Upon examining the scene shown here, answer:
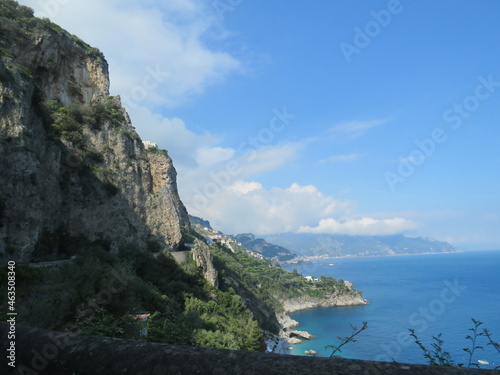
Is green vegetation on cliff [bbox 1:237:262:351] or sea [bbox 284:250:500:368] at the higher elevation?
green vegetation on cliff [bbox 1:237:262:351]

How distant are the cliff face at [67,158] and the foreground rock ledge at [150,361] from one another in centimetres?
1877

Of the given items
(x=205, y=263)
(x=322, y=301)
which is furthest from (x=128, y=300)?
(x=322, y=301)

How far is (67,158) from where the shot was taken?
28.3 metres

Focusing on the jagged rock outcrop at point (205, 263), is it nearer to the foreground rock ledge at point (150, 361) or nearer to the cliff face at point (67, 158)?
the cliff face at point (67, 158)

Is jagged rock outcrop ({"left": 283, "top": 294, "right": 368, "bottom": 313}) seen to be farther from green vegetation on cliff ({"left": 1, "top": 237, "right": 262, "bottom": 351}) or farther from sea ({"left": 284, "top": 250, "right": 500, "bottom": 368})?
green vegetation on cliff ({"left": 1, "top": 237, "right": 262, "bottom": 351})

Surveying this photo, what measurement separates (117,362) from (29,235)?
68.8ft

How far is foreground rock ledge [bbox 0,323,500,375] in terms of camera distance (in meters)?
1.59

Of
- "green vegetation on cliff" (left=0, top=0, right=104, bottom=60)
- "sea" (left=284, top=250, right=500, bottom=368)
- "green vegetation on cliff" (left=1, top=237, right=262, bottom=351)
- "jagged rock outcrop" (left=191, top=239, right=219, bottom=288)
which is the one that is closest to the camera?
"green vegetation on cliff" (left=1, top=237, right=262, bottom=351)

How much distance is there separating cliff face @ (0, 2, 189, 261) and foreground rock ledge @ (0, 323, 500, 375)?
61.6ft

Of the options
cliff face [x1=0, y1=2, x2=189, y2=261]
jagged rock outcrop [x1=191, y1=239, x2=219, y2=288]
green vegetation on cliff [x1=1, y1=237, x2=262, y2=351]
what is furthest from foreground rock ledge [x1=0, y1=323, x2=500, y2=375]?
jagged rock outcrop [x1=191, y1=239, x2=219, y2=288]

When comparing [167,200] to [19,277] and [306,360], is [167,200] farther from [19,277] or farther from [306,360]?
[306,360]

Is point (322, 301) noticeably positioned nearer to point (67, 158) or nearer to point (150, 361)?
point (67, 158)

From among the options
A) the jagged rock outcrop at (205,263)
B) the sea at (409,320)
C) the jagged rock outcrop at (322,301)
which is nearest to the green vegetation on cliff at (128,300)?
the jagged rock outcrop at (205,263)

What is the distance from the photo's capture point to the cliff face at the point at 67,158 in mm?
18688
